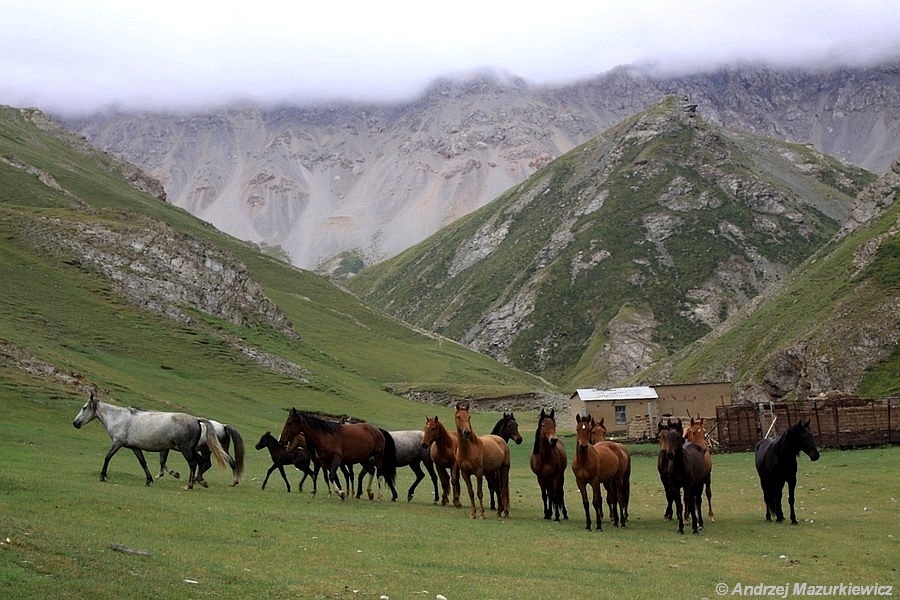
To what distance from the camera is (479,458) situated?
85.9 ft

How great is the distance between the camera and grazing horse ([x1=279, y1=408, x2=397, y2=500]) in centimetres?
2847

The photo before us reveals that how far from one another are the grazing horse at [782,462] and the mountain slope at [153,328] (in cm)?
3752

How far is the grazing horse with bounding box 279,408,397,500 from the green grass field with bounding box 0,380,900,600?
4.16 feet

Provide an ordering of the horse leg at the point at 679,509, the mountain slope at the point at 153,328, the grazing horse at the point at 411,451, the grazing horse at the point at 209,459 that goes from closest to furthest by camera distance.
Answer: the horse leg at the point at 679,509
the grazing horse at the point at 209,459
the grazing horse at the point at 411,451
the mountain slope at the point at 153,328

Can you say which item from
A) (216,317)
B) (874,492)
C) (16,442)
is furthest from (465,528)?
(216,317)

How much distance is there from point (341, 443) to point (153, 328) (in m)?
58.8

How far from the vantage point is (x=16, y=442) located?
35.2m

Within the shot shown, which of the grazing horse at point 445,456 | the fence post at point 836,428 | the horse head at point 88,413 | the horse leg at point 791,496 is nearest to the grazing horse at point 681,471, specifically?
the horse leg at point 791,496

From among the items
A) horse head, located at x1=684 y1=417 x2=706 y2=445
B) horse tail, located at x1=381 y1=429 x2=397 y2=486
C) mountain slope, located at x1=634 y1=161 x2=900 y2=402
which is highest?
mountain slope, located at x1=634 y1=161 x2=900 y2=402

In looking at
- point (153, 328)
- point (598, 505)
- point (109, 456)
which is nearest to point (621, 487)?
point (598, 505)

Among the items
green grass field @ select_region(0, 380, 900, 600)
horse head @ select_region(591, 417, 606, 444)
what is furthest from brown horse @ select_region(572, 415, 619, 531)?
horse head @ select_region(591, 417, 606, 444)

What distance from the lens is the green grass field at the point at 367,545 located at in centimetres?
1417

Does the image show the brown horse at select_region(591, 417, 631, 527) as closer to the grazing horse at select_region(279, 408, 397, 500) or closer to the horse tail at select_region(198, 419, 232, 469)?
the grazing horse at select_region(279, 408, 397, 500)

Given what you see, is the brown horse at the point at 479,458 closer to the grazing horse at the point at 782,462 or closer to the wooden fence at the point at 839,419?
the grazing horse at the point at 782,462
